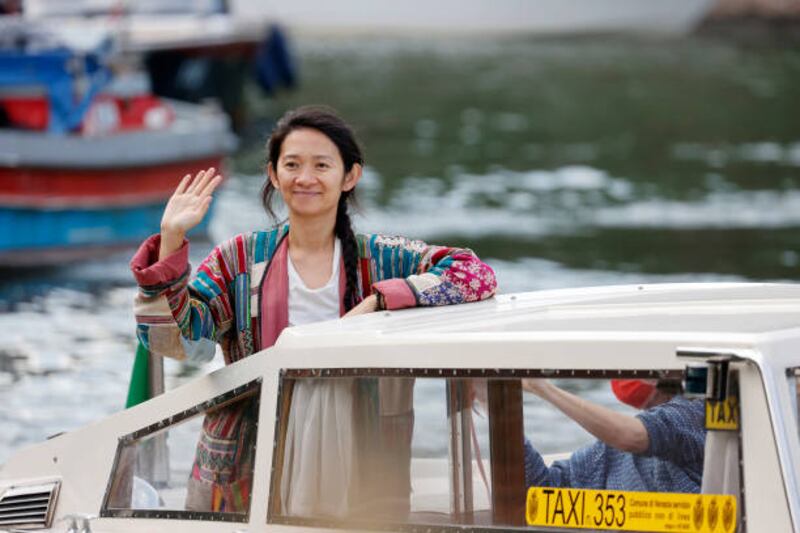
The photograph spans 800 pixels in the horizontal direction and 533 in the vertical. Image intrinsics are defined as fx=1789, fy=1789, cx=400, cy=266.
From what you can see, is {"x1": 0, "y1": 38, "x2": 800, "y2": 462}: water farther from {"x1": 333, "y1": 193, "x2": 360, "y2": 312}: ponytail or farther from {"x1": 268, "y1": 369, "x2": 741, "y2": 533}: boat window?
{"x1": 268, "y1": 369, "x2": 741, "y2": 533}: boat window

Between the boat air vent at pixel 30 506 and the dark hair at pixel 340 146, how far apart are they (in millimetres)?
1019

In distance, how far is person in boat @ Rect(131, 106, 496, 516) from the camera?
4836 mm

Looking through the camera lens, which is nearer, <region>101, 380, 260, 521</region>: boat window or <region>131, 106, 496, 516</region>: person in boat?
<region>101, 380, 260, 521</region>: boat window

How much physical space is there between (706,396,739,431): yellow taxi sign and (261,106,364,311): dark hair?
1.48 metres

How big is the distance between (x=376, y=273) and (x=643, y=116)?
1499 inches

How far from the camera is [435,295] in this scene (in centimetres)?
504

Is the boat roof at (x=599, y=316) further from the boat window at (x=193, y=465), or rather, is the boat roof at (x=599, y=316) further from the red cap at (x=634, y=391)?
the boat window at (x=193, y=465)

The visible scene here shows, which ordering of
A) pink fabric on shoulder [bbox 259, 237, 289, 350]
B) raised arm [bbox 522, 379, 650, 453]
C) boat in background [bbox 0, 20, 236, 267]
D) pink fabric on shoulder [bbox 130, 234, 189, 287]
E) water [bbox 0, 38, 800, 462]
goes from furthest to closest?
boat in background [bbox 0, 20, 236, 267], water [bbox 0, 38, 800, 462], pink fabric on shoulder [bbox 259, 237, 289, 350], pink fabric on shoulder [bbox 130, 234, 189, 287], raised arm [bbox 522, 379, 650, 453]

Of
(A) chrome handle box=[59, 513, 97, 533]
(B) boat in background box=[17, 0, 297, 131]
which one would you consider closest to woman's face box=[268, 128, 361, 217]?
(A) chrome handle box=[59, 513, 97, 533]

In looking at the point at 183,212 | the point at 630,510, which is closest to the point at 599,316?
the point at 630,510

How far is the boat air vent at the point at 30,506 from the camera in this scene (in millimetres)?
5148

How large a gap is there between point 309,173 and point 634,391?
54.6 inches

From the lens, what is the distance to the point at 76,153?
65.0ft

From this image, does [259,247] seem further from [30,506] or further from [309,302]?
[30,506]
